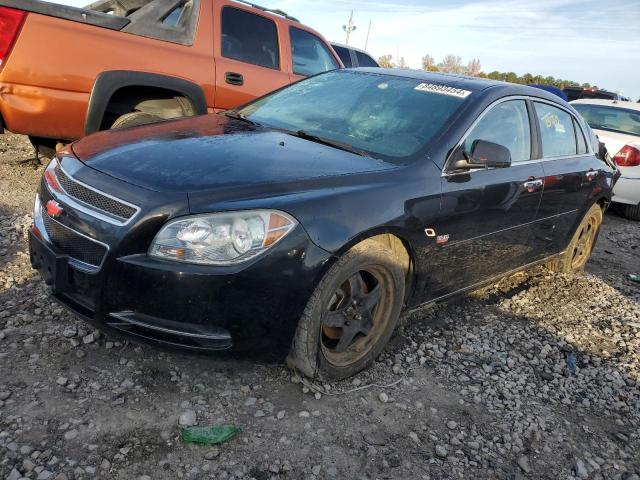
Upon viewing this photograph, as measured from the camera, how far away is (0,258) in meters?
3.60

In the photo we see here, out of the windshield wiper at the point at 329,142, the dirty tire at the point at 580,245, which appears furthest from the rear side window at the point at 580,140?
the windshield wiper at the point at 329,142

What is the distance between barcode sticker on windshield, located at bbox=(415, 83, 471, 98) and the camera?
3387 mm

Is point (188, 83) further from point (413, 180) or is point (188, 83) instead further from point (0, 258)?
point (413, 180)

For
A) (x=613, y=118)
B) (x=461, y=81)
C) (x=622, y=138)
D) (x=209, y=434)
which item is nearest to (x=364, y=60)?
(x=613, y=118)

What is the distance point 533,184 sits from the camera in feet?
12.2

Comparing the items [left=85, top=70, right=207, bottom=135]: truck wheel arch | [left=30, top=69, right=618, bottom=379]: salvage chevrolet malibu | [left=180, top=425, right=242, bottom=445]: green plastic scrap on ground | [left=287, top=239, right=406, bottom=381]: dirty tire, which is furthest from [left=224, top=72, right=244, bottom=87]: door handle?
[left=180, top=425, right=242, bottom=445]: green plastic scrap on ground

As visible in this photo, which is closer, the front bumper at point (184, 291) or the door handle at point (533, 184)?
the front bumper at point (184, 291)

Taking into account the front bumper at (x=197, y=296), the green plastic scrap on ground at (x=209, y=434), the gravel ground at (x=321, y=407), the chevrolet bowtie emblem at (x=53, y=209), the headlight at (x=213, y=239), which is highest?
the headlight at (x=213, y=239)

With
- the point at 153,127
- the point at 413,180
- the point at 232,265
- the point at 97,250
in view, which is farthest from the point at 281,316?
the point at 153,127

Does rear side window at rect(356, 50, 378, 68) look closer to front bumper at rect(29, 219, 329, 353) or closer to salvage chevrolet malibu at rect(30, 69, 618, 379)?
salvage chevrolet malibu at rect(30, 69, 618, 379)

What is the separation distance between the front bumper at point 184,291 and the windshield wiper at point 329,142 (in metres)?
0.83

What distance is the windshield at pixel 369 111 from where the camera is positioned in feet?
10.2

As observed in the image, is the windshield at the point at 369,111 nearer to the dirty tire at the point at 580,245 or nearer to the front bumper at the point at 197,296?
the front bumper at the point at 197,296

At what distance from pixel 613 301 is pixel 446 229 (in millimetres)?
2563
